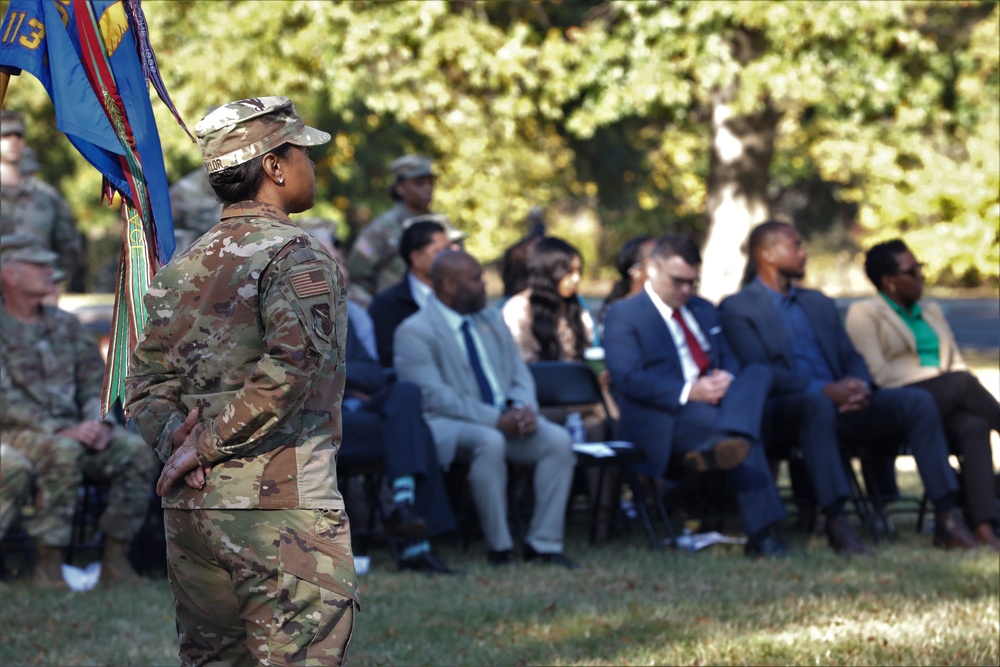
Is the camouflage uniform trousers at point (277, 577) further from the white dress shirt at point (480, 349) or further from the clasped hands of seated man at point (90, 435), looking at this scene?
the white dress shirt at point (480, 349)

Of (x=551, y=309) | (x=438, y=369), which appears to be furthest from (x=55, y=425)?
(x=551, y=309)

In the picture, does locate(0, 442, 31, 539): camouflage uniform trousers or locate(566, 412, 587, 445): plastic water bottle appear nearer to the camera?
locate(0, 442, 31, 539): camouflage uniform trousers

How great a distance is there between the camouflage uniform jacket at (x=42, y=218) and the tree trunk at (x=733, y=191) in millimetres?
9979

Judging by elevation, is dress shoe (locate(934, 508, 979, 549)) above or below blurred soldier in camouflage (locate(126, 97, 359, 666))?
below

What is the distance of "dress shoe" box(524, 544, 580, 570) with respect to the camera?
7.71 meters

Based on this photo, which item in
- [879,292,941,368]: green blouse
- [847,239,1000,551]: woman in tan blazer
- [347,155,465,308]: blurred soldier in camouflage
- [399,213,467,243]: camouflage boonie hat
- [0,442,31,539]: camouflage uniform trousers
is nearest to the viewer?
[0,442,31,539]: camouflage uniform trousers

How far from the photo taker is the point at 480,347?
8.36 metres

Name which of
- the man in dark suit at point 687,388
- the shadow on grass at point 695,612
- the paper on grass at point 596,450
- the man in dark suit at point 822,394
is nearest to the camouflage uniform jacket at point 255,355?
the shadow on grass at point 695,612

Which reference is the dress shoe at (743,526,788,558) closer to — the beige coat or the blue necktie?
the beige coat

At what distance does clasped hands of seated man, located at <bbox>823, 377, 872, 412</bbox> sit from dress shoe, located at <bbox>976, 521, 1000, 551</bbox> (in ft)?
3.18

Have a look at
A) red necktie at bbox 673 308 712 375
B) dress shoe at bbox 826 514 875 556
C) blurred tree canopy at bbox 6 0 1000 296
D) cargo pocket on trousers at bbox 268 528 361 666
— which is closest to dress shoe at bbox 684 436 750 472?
dress shoe at bbox 826 514 875 556

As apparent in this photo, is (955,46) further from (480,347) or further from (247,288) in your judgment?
(247,288)

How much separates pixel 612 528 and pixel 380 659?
3.54m

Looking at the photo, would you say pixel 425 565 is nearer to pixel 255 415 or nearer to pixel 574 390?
pixel 574 390
